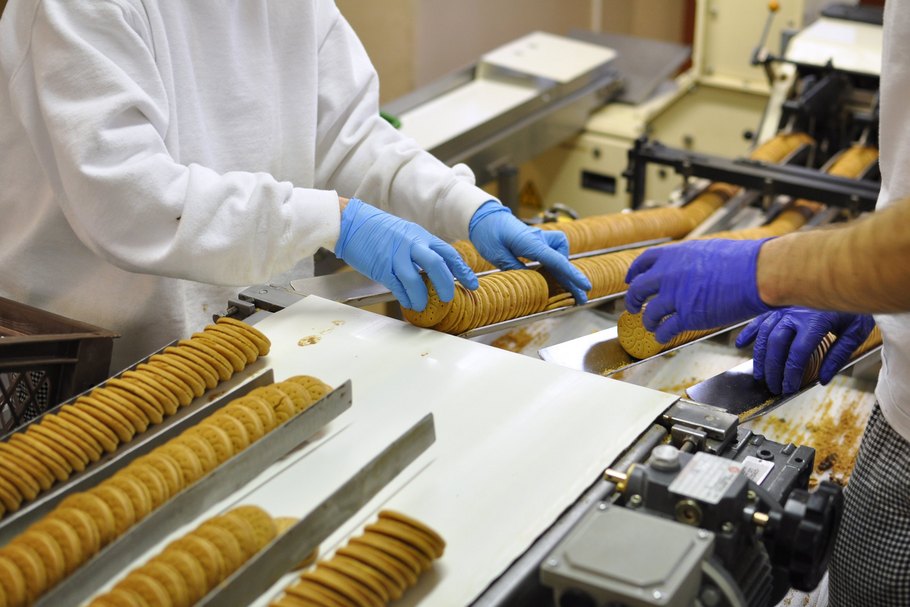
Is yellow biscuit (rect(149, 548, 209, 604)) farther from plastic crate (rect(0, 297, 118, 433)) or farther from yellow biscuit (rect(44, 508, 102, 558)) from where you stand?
plastic crate (rect(0, 297, 118, 433))

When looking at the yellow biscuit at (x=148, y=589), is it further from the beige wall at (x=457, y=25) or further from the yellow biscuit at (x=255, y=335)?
the beige wall at (x=457, y=25)

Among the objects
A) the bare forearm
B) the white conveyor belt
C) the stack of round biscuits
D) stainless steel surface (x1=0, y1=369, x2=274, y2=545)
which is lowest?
the white conveyor belt

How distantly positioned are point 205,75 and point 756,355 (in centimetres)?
122

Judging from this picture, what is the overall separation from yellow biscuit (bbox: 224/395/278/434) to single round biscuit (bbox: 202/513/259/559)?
0.22 m

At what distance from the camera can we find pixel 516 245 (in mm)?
2020

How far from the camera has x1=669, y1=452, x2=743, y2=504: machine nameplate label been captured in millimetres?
1218

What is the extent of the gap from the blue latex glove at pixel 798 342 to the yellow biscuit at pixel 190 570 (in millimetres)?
1178

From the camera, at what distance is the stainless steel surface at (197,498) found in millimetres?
1144

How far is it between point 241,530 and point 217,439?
208 millimetres

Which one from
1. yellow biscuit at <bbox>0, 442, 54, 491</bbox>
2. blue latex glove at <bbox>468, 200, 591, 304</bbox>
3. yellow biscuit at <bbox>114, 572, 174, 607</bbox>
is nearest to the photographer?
yellow biscuit at <bbox>114, 572, 174, 607</bbox>

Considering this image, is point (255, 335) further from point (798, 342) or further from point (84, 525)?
point (798, 342)

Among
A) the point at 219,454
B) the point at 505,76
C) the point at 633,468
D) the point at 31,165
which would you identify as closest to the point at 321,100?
the point at 31,165

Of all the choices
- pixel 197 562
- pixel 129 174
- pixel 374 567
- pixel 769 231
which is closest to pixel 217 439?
pixel 197 562

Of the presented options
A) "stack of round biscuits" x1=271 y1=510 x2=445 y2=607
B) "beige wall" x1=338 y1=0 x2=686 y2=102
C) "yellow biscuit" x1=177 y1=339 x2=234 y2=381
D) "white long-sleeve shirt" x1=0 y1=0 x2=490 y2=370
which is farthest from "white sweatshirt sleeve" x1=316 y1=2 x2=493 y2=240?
"beige wall" x1=338 y1=0 x2=686 y2=102
